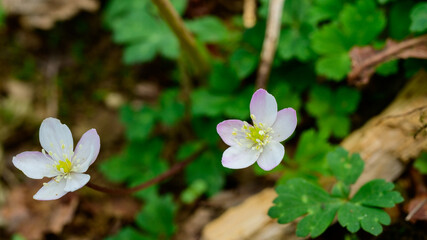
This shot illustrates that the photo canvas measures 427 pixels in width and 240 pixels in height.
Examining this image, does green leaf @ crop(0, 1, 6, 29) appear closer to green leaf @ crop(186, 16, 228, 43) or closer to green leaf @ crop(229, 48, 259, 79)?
green leaf @ crop(186, 16, 228, 43)

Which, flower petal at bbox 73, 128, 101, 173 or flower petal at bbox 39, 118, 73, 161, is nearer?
flower petal at bbox 73, 128, 101, 173

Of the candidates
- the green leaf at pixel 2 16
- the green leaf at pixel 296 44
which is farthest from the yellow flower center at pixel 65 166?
the green leaf at pixel 2 16

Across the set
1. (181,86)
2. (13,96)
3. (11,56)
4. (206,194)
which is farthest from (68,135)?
(11,56)

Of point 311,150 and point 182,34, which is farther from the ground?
point 182,34

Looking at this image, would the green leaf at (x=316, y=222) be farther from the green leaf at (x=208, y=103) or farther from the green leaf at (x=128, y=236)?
the green leaf at (x=128, y=236)

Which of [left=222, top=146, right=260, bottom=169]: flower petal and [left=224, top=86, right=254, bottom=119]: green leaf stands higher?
[left=224, top=86, right=254, bottom=119]: green leaf

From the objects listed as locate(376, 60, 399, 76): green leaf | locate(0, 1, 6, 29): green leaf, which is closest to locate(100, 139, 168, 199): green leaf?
locate(376, 60, 399, 76): green leaf

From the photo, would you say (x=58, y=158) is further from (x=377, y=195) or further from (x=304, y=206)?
(x=377, y=195)

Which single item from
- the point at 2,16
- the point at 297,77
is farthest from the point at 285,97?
the point at 2,16
